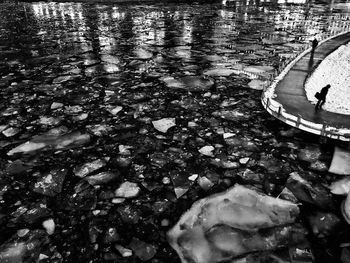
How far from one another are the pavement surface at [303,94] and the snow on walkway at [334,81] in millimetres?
93

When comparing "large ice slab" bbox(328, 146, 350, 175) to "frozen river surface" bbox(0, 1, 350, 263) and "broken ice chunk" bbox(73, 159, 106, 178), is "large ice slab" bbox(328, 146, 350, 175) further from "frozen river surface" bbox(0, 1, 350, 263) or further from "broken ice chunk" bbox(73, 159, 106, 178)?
"broken ice chunk" bbox(73, 159, 106, 178)

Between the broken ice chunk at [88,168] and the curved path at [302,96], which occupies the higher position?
the curved path at [302,96]

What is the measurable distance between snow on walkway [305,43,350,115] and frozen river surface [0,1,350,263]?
25.9 inches

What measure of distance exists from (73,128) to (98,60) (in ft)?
10.3

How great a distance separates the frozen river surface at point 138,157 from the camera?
1949mm

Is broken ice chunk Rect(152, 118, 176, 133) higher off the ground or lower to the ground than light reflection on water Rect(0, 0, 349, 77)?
lower

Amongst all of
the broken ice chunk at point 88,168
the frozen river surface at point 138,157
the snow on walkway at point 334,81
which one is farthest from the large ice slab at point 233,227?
the snow on walkway at point 334,81

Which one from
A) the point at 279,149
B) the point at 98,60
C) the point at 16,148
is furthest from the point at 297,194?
the point at 98,60

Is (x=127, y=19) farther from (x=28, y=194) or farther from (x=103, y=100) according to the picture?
(x=28, y=194)

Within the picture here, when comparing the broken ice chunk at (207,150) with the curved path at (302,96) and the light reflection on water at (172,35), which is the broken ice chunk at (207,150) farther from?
the light reflection on water at (172,35)

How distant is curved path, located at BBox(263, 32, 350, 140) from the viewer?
10.2ft

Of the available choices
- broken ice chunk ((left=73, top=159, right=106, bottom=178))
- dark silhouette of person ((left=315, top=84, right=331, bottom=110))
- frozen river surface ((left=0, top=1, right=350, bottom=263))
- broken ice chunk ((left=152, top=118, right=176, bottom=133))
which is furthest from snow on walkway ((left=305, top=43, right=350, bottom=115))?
broken ice chunk ((left=73, top=159, right=106, bottom=178))

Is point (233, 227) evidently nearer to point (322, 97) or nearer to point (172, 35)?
point (322, 97)

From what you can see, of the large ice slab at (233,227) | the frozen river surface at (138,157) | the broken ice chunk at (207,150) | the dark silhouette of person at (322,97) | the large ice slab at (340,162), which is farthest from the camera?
the dark silhouette of person at (322,97)
